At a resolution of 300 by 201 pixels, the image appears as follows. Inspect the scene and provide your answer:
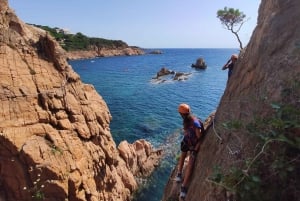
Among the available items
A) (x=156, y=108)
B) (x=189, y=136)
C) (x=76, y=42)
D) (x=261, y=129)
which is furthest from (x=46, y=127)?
(x=76, y=42)

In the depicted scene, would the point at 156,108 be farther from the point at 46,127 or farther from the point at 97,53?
the point at 97,53

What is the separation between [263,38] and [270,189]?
18.2 feet

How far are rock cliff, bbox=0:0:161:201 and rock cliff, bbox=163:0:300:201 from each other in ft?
26.4

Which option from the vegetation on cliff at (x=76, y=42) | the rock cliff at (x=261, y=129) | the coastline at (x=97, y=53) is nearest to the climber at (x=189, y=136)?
the rock cliff at (x=261, y=129)

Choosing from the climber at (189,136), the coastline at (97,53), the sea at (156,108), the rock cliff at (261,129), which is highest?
the rock cliff at (261,129)

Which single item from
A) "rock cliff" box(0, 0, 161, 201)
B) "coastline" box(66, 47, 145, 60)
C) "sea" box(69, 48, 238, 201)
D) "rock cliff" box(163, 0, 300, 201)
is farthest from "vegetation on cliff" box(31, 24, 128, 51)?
"rock cliff" box(163, 0, 300, 201)

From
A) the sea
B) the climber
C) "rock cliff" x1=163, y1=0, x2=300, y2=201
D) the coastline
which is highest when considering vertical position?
"rock cliff" x1=163, y1=0, x2=300, y2=201

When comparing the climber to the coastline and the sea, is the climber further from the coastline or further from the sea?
the coastline

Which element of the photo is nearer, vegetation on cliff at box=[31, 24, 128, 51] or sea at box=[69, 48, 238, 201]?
sea at box=[69, 48, 238, 201]

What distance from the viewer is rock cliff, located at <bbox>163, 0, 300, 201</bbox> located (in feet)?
16.1

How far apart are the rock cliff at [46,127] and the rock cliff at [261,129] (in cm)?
804

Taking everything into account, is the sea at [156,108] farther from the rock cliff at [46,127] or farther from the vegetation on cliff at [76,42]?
the vegetation on cliff at [76,42]

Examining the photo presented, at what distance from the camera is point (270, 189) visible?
5.05 m

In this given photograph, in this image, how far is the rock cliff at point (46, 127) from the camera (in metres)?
15.8
